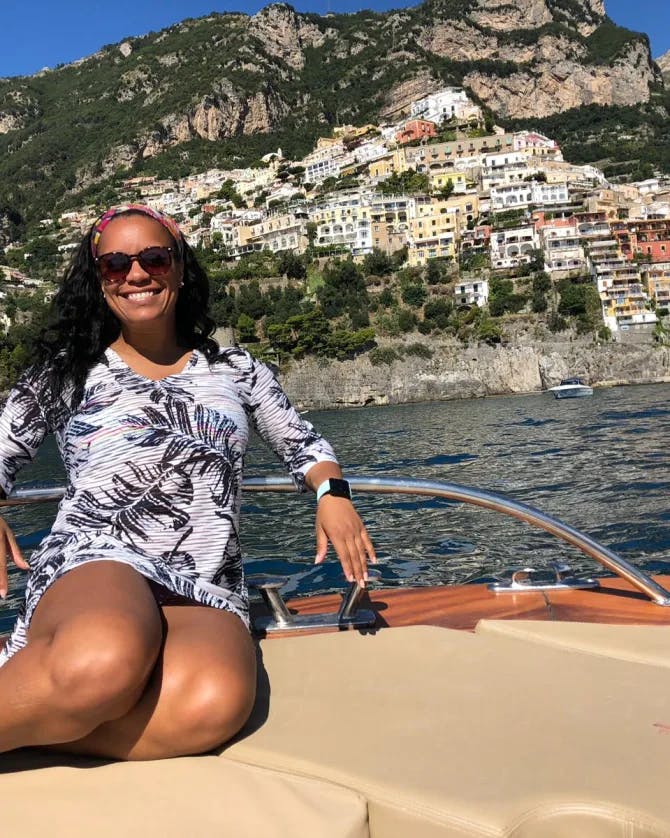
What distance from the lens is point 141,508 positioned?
47.8 inches

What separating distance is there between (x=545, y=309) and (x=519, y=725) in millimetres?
45742

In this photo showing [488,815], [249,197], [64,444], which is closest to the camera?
[488,815]

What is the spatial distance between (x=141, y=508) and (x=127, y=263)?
19.5 inches

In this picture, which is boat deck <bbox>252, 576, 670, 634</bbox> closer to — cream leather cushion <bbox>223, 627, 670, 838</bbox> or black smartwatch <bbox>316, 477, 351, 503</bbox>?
cream leather cushion <bbox>223, 627, 670, 838</bbox>

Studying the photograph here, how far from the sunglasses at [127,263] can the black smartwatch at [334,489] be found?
536 mm

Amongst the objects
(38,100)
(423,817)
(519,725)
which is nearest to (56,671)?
(423,817)

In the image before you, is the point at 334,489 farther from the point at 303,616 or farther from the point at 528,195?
the point at 528,195

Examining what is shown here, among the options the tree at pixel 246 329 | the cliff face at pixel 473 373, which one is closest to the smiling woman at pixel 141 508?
the cliff face at pixel 473 373

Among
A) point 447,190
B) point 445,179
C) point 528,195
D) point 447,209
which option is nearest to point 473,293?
point 447,209

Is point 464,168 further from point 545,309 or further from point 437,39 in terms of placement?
point 437,39

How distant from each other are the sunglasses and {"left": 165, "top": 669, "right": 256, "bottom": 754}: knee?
0.79 metres

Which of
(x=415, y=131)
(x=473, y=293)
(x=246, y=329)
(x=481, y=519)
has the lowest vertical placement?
(x=481, y=519)

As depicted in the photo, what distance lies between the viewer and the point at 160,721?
37.6 inches

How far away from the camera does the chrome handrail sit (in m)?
1.67
